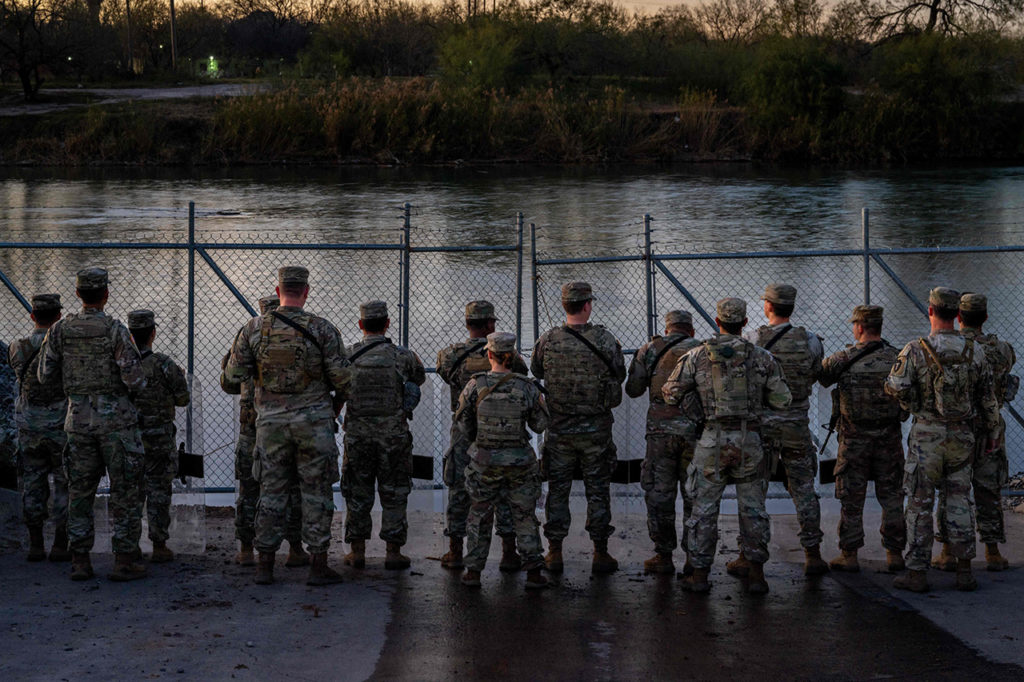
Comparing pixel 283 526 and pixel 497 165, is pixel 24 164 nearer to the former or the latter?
pixel 497 165

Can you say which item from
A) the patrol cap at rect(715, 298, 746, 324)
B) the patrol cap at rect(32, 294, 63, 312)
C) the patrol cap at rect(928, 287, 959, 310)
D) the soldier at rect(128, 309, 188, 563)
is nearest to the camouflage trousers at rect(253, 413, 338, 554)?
the soldier at rect(128, 309, 188, 563)

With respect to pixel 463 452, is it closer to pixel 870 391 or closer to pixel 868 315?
pixel 870 391

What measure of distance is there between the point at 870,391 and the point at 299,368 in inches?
141

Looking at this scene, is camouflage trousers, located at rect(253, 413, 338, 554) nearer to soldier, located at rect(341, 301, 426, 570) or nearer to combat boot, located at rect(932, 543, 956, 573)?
soldier, located at rect(341, 301, 426, 570)

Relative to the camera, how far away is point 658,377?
26.1ft

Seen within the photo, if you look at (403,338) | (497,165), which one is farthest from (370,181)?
(403,338)

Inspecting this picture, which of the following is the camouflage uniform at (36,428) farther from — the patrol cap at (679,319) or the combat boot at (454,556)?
the patrol cap at (679,319)

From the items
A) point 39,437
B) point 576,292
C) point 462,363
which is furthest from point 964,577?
point 39,437

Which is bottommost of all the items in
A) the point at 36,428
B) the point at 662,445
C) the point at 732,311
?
the point at 662,445

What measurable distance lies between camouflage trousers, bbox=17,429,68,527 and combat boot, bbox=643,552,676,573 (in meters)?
3.77

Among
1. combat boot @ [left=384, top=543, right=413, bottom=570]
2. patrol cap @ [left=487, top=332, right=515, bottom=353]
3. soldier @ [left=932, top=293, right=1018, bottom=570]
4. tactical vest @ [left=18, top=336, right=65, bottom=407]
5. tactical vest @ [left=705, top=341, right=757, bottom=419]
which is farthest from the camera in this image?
combat boot @ [left=384, top=543, right=413, bottom=570]

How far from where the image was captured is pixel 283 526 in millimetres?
7617

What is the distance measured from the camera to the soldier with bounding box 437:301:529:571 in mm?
7898

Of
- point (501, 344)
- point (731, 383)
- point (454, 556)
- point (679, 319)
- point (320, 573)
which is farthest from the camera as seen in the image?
point (679, 319)
